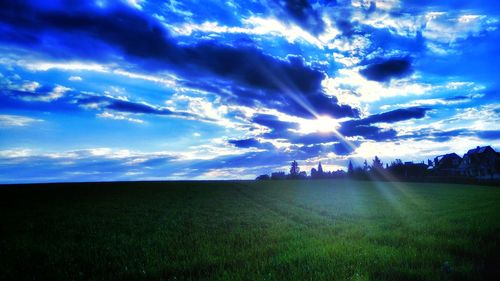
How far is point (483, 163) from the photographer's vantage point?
10456cm

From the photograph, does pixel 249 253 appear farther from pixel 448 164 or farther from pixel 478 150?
pixel 448 164

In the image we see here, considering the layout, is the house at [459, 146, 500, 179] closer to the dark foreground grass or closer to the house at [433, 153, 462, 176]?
the house at [433, 153, 462, 176]

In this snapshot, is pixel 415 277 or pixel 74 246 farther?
pixel 74 246

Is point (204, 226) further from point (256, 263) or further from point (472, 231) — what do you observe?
point (472, 231)

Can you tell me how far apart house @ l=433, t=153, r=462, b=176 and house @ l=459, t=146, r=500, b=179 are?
18.3 ft

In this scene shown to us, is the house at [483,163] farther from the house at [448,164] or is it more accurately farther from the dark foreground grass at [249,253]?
the dark foreground grass at [249,253]

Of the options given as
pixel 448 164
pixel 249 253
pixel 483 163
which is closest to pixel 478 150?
pixel 483 163

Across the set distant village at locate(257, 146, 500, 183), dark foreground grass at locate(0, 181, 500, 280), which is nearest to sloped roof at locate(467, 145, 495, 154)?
distant village at locate(257, 146, 500, 183)

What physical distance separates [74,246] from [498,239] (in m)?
17.3

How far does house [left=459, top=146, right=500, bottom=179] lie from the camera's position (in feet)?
333

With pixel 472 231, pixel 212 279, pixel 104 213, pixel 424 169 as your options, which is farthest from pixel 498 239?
pixel 424 169

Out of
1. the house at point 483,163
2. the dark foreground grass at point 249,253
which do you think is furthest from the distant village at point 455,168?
the dark foreground grass at point 249,253

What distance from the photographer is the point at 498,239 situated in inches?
528

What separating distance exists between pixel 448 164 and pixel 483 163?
15968 mm
